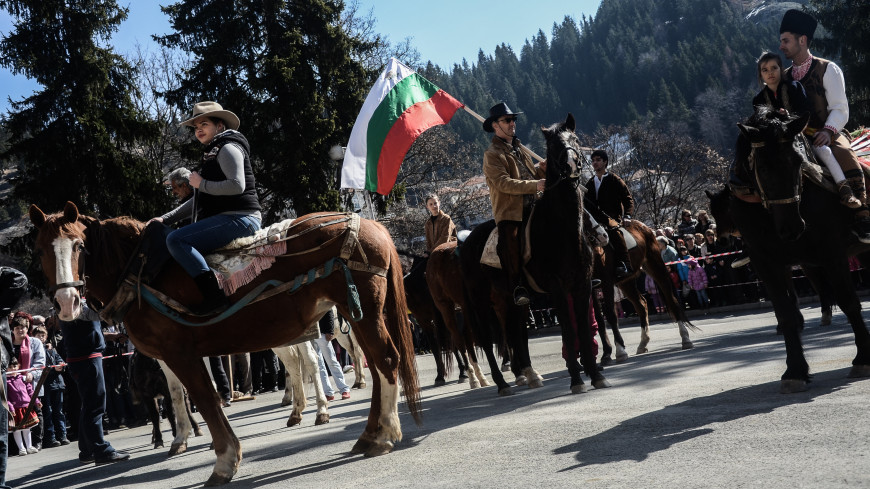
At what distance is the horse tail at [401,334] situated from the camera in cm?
715

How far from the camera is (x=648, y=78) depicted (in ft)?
528

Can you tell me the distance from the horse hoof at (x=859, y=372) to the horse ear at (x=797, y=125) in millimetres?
1832

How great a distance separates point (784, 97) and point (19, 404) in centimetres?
1242

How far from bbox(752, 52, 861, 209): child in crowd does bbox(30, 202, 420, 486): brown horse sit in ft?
11.4

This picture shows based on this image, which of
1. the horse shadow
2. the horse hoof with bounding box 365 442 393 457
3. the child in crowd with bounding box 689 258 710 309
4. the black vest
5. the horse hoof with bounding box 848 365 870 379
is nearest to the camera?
the horse shadow

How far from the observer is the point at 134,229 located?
7.45 meters

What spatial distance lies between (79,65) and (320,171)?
9694 millimetres

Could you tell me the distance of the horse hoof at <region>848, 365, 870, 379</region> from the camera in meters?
6.47

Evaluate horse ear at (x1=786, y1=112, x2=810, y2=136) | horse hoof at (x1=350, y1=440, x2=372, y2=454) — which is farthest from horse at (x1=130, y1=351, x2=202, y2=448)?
horse ear at (x1=786, y1=112, x2=810, y2=136)

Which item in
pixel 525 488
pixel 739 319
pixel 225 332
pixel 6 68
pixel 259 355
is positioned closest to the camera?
pixel 525 488

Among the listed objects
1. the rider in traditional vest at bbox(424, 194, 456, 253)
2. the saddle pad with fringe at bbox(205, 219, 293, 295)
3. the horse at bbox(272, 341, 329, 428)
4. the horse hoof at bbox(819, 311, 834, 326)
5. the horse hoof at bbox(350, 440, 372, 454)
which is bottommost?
the horse hoof at bbox(350, 440, 372, 454)

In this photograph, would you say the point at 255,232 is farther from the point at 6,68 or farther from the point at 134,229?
the point at 6,68

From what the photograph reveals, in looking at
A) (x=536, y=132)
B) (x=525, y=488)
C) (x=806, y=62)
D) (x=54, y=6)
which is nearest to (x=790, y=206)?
(x=806, y=62)

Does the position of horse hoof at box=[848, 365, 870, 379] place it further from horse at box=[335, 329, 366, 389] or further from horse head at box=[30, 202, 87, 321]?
horse at box=[335, 329, 366, 389]
